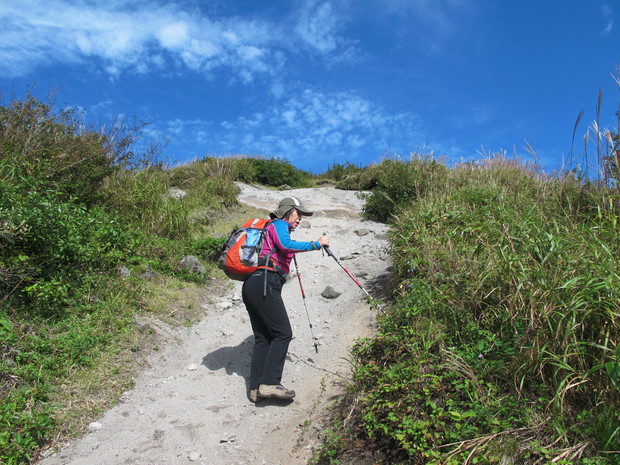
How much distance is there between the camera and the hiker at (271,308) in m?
4.68

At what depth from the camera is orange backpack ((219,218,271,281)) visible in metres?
4.70

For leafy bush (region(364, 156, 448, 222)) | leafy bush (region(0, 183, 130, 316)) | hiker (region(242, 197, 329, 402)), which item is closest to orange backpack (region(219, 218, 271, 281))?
hiker (region(242, 197, 329, 402))

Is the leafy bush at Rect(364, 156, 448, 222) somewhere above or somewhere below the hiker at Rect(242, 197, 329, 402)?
above

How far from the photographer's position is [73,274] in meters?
6.14

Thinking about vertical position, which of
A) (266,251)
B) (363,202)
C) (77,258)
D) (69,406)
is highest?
(363,202)

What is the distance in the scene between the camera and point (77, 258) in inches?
240

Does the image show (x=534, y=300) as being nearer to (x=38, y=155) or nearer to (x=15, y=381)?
(x=15, y=381)

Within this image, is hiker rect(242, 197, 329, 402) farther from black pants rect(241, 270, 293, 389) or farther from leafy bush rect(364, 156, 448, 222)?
leafy bush rect(364, 156, 448, 222)

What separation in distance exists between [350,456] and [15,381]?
3.43 m

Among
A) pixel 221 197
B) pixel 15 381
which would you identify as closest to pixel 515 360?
pixel 15 381

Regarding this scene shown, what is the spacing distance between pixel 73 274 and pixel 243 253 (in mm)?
3053

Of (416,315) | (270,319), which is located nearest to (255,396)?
(270,319)

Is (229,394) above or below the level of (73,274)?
below

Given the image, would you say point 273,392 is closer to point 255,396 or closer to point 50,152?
point 255,396
